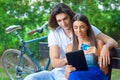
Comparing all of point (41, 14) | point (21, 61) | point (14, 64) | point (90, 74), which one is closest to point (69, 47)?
point (90, 74)

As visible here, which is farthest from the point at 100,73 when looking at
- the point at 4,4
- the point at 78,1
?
the point at 4,4

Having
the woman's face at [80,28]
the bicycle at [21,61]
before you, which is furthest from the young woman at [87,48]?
the bicycle at [21,61]

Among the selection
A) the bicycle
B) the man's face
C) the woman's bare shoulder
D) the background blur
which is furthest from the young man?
the background blur

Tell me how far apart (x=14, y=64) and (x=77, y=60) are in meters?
2.68

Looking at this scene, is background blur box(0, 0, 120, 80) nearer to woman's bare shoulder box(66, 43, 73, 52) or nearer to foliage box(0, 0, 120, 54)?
foliage box(0, 0, 120, 54)

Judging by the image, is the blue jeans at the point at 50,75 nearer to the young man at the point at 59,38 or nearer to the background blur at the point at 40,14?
the young man at the point at 59,38

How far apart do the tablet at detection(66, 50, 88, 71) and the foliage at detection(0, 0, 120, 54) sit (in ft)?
9.59

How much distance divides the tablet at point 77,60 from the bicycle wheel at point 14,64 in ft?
6.57

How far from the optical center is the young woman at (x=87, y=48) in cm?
315

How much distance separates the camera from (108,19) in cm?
606

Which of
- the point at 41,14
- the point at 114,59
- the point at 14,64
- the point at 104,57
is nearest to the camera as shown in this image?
the point at 104,57

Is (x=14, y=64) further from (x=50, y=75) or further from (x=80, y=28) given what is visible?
(x=80, y=28)

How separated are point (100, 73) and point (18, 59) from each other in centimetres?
228

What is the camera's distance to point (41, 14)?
21.1ft
